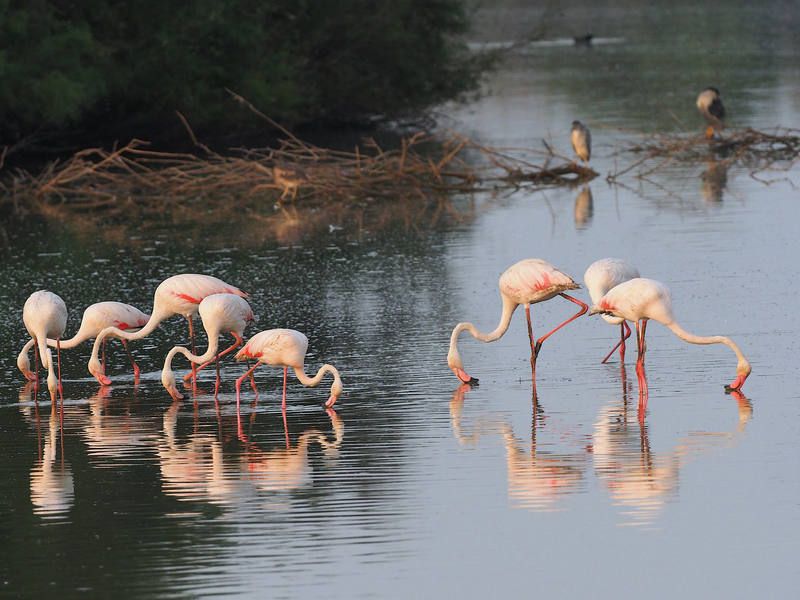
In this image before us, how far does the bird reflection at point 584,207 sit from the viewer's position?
18.0 meters

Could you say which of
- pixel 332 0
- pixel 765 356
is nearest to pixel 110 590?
pixel 765 356

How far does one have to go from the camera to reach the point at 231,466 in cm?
824

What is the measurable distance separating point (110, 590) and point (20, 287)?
9203 millimetres

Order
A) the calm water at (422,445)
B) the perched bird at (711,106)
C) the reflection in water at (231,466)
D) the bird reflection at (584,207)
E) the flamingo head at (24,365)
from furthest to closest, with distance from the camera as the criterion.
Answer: the perched bird at (711,106)
the bird reflection at (584,207)
the flamingo head at (24,365)
the reflection in water at (231,466)
the calm water at (422,445)

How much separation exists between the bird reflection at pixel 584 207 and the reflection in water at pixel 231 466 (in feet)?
30.5

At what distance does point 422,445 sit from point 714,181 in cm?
1383

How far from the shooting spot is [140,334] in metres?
10.5

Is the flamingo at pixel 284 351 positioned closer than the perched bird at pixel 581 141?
Yes

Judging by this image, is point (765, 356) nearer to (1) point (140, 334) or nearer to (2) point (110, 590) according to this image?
(1) point (140, 334)

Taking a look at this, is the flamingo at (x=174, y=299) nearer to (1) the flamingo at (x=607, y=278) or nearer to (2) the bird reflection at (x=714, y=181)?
(1) the flamingo at (x=607, y=278)

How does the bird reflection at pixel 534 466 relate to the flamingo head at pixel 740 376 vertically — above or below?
below

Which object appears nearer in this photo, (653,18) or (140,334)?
(140,334)

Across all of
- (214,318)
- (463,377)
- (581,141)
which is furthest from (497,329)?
(581,141)

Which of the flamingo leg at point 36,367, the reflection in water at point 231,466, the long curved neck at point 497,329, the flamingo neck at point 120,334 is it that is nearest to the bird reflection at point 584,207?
the long curved neck at point 497,329
